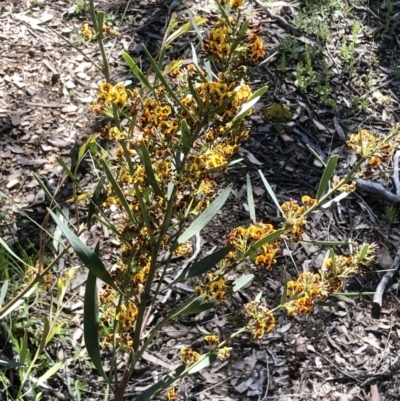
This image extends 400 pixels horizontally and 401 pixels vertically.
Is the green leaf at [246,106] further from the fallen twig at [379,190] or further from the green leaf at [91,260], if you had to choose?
the fallen twig at [379,190]

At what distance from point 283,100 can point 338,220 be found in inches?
32.2

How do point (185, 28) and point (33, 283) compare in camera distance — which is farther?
point (33, 283)

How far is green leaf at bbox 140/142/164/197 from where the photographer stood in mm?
1173

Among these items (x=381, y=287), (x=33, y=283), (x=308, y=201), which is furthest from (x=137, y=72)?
(x=381, y=287)

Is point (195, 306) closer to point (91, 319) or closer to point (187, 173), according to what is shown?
point (91, 319)

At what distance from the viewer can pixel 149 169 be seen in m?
1.21

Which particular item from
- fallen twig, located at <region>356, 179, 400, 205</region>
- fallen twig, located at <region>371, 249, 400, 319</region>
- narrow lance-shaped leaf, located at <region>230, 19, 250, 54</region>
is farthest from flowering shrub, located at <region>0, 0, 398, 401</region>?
fallen twig, located at <region>356, 179, 400, 205</region>

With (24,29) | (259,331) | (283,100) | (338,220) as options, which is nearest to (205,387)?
(259,331)

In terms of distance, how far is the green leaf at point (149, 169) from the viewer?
117cm

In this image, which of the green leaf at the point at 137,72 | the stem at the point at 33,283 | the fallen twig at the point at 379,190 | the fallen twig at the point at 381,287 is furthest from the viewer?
the fallen twig at the point at 379,190

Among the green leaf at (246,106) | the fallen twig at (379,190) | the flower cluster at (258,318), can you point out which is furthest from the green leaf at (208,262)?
the fallen twig at (379,190)

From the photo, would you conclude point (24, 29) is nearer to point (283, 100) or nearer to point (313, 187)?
point (283, 100)

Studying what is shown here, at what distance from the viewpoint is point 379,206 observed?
2844mm

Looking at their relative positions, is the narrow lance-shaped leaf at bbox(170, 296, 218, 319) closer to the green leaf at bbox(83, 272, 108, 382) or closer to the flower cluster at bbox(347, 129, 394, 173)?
the green leaf at bbox(83, 272, 108, 382)
